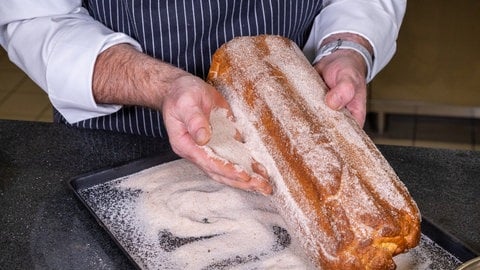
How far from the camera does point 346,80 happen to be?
1173 millimetres

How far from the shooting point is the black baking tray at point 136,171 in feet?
3.30

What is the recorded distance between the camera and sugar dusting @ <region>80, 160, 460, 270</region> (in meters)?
1.01

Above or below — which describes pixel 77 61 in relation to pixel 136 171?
above

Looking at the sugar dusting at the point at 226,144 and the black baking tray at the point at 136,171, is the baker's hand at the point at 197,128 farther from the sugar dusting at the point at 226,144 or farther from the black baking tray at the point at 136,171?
the black baking tray at the point at 136,171

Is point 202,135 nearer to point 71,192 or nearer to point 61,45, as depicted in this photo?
point 71,192

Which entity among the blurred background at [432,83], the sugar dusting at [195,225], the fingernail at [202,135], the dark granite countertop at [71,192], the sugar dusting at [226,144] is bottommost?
the blurred background at [432,83]

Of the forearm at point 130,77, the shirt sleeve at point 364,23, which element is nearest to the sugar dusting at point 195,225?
the forearm at point 130,77

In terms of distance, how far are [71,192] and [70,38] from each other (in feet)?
0.94

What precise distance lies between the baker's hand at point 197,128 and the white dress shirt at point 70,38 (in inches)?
10.3

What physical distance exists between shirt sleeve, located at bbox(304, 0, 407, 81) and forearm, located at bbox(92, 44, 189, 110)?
1.24 feet

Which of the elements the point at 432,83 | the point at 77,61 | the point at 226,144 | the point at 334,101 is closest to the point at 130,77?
the point at 77,61

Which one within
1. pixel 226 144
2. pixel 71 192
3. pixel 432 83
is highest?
pixel 226 144

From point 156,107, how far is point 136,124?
28 cm

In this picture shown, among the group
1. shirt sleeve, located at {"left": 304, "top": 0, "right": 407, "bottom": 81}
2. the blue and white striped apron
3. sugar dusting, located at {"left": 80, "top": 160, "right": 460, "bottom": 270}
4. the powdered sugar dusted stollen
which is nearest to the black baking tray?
sugar dusting, located at {"left": 80, "top": 160, "right": 460, "bottom": 270}
